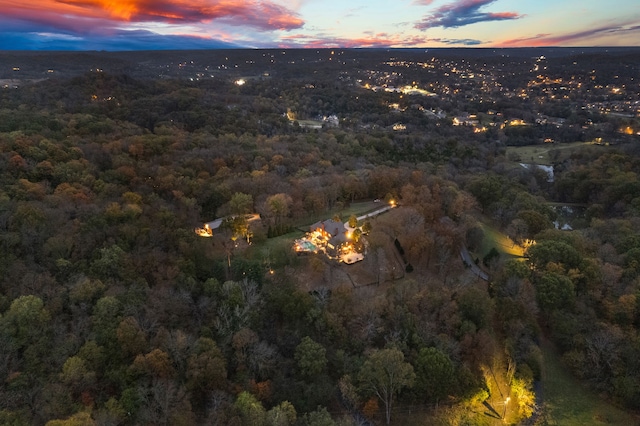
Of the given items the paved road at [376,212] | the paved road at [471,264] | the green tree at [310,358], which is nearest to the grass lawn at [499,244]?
the paved road at [471,264]

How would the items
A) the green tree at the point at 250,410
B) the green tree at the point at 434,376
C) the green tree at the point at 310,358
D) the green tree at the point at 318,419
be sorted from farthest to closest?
the green tree at the point at 434,376, the green tree at the point at 310,358, the green tree at the point at 318,419, the green tree at the point at 250,410

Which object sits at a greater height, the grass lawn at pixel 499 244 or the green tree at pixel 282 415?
the green tree at pixel 282 415

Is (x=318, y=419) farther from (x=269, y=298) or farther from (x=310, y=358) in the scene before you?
(x=269, y=298)

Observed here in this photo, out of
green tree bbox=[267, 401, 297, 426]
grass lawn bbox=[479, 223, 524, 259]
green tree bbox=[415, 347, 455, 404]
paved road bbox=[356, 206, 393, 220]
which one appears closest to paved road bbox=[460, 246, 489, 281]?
grass lawn bbox=[479, 223, 524, 259]

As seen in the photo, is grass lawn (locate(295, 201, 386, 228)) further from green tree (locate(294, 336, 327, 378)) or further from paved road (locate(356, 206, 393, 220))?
green tree (locate(294, 336, 327, 378))

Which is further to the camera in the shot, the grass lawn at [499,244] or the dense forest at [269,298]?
the grass lawn at [499,244]

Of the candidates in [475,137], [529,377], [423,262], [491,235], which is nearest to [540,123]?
[475,137]

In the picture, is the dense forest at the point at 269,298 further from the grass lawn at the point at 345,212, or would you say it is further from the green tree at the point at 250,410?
the grass lawn at the point at 345,212
